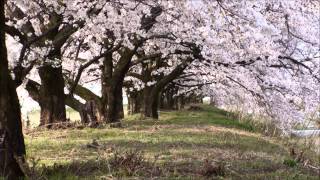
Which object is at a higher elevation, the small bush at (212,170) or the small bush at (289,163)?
the small bush at (212,170)

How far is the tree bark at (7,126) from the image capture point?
707 centimetres

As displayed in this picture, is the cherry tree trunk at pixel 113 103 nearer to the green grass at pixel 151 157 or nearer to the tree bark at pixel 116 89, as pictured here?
the tree bark at pixel 116 89

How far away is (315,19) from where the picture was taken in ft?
57.5

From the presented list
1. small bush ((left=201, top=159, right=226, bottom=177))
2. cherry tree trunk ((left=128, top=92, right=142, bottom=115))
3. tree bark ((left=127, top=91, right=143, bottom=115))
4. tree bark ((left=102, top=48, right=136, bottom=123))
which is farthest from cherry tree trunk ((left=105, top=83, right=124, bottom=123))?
tree bark ((left=127, top=91, right=143, bottom=115))

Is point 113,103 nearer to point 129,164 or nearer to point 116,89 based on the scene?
point 116,89

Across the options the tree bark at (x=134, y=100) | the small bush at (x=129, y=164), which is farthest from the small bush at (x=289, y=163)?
the tree bark at (x=134, y=100)

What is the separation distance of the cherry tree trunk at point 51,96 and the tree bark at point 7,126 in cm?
928

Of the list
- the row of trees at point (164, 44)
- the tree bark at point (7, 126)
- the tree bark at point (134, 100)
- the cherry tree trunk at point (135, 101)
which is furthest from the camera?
the tree bark at point (134, 100)

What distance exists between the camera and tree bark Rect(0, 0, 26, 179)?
7.07 metres

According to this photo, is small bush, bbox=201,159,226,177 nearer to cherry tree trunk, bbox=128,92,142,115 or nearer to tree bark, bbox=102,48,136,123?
tree bark, bbox=102,48,136,123

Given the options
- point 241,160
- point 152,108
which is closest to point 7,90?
point 241,160

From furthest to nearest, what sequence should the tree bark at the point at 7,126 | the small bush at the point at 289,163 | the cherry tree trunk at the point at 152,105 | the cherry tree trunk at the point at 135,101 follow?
the cherry tree trunk at the point at 135,101, the cherry tree trunk at the point at 152,105, the small bush at the point at 289,163, the tree bark at the point at 7,126

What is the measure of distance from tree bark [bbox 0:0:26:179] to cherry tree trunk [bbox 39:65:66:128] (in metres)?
9.28

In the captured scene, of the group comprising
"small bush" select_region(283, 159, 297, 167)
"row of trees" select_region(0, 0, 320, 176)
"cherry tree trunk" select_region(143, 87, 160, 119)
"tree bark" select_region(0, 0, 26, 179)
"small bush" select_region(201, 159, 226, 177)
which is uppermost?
"row of trees" select_region(0, 0, 320, 176)
